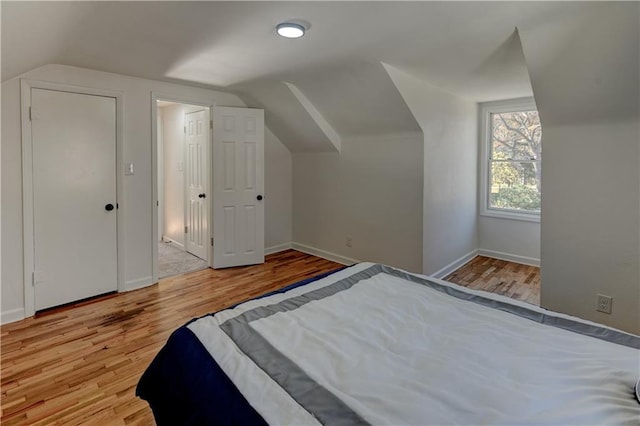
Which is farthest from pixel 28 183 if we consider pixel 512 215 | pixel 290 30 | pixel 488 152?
pixel 512 215

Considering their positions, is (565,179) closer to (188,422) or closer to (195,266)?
(188,422)

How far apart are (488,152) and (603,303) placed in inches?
111

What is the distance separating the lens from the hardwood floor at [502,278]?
3605 millimetres

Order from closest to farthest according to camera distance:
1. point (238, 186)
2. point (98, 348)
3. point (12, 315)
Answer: point (98, 348)
point (12, 315)
point (238, 186)

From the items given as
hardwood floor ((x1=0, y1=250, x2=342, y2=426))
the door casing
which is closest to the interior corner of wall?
hardwood floor ((x1=0, y1=250, x2=342, y2=426))

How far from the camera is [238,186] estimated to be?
14.1ft

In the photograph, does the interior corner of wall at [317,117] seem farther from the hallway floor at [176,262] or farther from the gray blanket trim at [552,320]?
the gray blanket trim at [552,320]

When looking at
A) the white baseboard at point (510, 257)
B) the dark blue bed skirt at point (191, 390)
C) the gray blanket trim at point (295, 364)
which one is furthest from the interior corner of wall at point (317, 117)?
the dark blue bed skirt at point (191, 390)

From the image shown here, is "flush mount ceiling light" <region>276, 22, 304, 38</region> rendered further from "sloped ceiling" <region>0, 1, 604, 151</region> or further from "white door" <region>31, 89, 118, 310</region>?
"white door" <region>31, 89, 118, 310</region>

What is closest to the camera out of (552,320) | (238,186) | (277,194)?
(552,320)

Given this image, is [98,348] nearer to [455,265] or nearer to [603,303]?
[603,303]

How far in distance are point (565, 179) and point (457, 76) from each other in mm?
1400

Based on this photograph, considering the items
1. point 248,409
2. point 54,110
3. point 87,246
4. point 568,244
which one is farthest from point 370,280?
point 54,110

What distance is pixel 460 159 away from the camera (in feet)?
14.3
